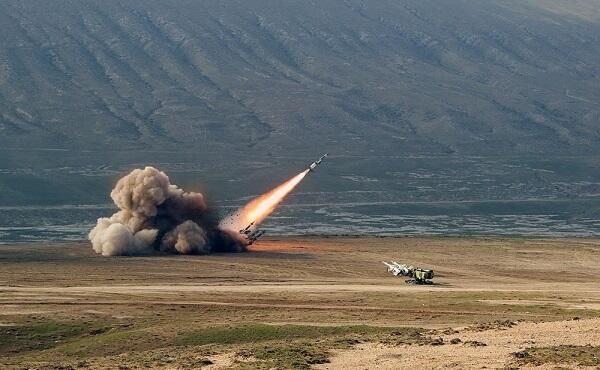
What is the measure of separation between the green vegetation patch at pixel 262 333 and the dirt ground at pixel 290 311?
10 cm

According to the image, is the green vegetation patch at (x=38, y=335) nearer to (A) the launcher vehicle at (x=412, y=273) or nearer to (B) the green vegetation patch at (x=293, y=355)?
(B) the green vegetation patch at (x=293, y=355)

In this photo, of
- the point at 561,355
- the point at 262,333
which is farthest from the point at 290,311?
the point at 561,355

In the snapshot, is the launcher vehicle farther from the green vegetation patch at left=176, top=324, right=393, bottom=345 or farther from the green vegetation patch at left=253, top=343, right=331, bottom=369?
the green vegetation patch at left=253, top=343, right=331, bottom=369

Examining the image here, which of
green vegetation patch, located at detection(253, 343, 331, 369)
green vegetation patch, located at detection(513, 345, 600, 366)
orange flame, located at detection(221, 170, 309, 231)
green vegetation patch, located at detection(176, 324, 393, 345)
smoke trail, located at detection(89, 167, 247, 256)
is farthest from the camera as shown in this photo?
orange flame, located at detection(221, 170, 309, 231)

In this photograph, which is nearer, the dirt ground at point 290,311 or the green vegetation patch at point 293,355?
the green vegetation patch at point 293,355

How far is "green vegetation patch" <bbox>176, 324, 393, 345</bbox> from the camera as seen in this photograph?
54.9 metres

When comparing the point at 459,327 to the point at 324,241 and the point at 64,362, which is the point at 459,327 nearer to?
the point at 64,362

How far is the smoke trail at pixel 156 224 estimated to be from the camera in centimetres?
10006

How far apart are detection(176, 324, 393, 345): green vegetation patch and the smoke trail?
43461 millimetres

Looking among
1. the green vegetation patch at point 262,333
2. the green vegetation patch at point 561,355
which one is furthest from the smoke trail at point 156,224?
the green vegetation patch at point 561,355

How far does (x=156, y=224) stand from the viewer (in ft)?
337

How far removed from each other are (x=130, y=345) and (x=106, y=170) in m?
139

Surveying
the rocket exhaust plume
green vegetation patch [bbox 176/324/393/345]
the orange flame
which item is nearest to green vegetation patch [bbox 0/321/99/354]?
green vegetation patch [bbox 176/324/393/345]

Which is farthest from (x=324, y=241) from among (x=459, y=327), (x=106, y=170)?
(x=106, y=170)
